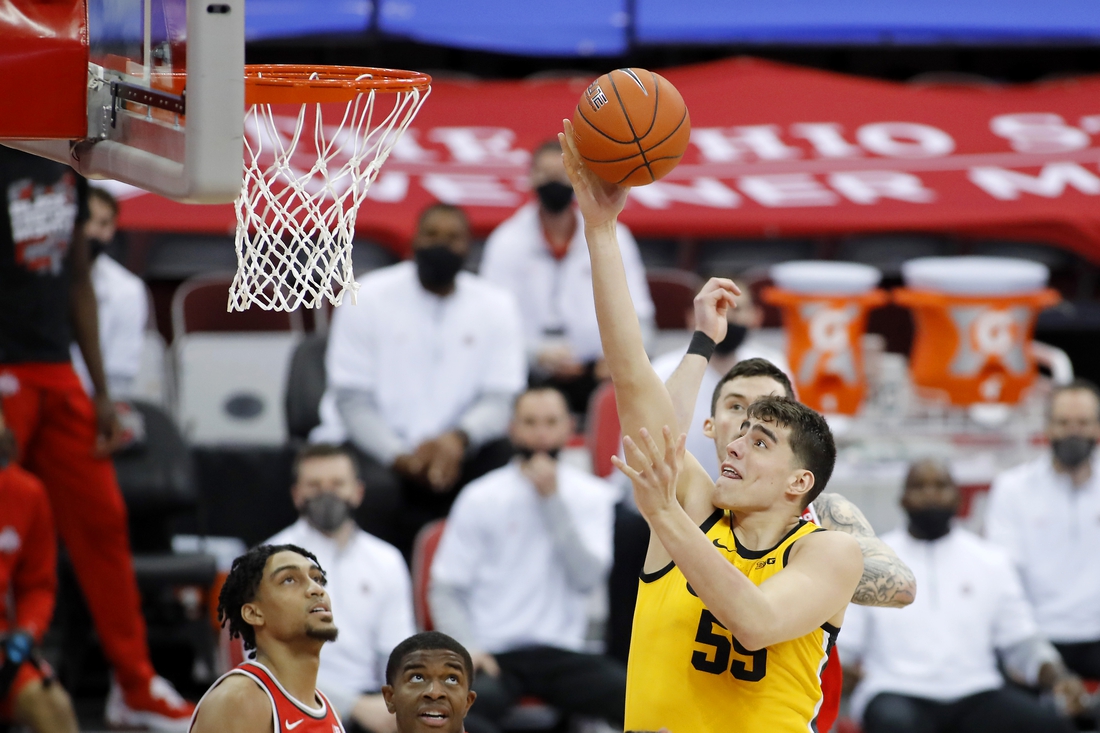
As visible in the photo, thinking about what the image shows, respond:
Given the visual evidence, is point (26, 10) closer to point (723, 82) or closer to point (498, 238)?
point (498, 238)

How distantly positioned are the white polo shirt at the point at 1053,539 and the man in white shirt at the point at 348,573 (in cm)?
284

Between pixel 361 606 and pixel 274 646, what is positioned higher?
pixel 274 646

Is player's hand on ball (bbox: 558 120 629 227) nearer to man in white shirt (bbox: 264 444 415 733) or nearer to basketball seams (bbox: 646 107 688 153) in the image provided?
basketball seams (bbox: 646 107 688 153)

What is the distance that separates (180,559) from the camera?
21.2ft

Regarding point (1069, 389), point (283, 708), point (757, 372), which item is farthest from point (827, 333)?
point (283, 708)

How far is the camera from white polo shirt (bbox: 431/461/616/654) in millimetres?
6047

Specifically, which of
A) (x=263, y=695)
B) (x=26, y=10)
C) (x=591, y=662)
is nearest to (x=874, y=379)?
(x=591, y=662)

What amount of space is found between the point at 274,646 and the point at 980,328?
4.56m

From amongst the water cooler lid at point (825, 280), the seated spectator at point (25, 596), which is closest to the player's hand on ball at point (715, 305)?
the seated spectator at point (25, 596)

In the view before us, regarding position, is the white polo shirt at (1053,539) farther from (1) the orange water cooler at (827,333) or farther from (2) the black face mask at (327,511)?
(2) the black face mask at (327,511)

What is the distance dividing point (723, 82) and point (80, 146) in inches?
344

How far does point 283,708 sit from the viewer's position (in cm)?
334

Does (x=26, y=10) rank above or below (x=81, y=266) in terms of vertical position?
above

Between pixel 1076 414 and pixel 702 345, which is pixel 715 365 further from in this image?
pixel 702 345
